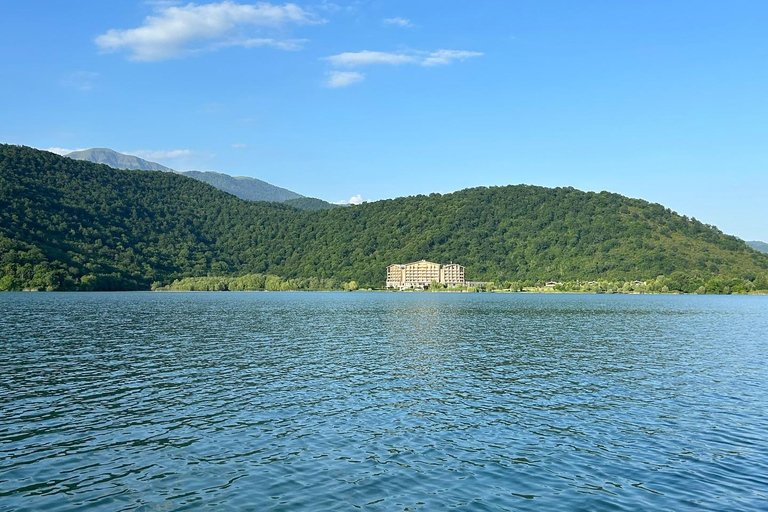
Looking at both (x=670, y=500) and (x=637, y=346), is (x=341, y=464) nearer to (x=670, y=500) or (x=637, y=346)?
(x=670, y=500)

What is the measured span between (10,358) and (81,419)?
2132cm

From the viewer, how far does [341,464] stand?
1986 cm

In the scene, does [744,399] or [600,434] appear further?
[744,399]

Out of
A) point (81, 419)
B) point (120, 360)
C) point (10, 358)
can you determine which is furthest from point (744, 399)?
point (10, 358)

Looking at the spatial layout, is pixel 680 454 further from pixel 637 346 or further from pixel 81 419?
pixel 637 346

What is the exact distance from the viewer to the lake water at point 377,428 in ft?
56.6


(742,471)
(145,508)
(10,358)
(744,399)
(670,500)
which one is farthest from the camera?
(10,358)

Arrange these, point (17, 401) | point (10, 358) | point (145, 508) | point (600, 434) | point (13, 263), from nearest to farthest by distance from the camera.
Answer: point (145, 508) → point (600, 434) → point (17, 401) → point (10, 358) → point (13, 263)

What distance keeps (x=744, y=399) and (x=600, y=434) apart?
41.7 feet

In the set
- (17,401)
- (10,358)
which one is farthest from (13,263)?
(17,401)

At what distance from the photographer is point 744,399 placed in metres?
31.2

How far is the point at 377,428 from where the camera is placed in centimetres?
2461

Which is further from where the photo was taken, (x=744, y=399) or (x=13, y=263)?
(x=13, y=263)

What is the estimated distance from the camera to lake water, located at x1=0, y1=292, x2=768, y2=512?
17.3 m
